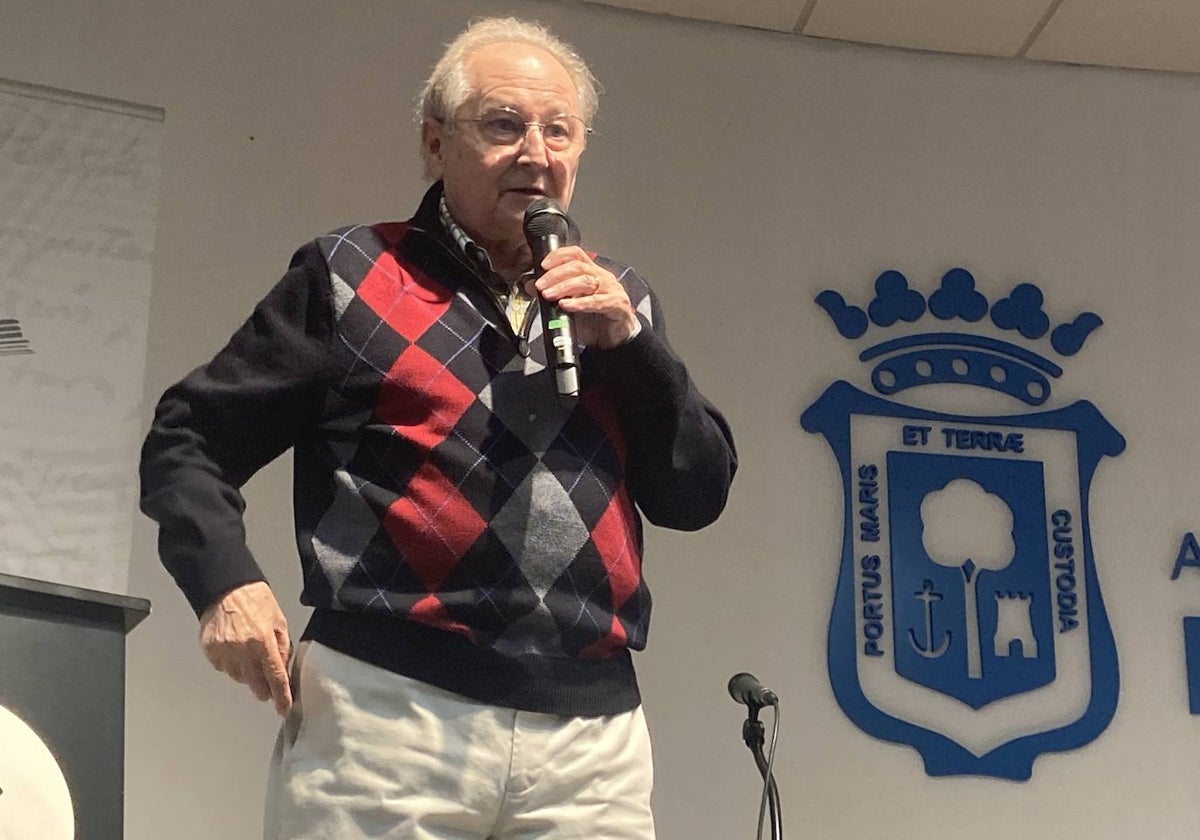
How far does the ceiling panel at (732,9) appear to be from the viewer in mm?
3244

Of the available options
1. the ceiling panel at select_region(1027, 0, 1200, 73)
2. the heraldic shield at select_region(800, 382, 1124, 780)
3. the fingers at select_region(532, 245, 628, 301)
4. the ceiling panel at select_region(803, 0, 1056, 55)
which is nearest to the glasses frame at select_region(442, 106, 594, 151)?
the fingers at select_region(532, 245, 628, 301)

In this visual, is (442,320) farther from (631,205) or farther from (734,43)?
(734,43)

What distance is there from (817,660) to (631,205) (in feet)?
3.44

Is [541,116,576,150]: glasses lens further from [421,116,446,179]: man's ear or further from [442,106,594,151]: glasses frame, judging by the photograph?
[421,116,446,179]: man's ear

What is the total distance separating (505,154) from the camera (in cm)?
146

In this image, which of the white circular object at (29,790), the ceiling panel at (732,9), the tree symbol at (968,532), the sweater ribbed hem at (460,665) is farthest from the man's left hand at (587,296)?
the ceiling panel at (732,9)

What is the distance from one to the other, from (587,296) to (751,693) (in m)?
1.24

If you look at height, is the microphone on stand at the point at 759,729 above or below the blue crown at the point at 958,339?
below

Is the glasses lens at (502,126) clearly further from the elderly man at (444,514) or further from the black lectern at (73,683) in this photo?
the black lectern at (73,683)

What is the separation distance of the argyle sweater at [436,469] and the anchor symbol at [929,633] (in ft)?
5.64

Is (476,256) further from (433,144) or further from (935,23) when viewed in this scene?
(935,23)

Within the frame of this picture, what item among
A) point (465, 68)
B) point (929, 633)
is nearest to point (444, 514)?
point (465, 68)

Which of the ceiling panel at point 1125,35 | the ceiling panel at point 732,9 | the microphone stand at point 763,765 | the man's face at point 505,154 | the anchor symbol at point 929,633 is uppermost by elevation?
the ceiling panel at point 732,9

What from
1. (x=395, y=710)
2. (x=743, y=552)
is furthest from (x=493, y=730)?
(x=743, y=552)
